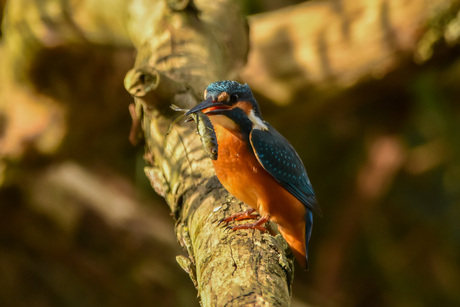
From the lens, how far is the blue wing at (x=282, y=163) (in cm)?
229

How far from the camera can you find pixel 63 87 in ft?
13.3

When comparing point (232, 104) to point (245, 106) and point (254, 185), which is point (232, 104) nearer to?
point (245, 106)

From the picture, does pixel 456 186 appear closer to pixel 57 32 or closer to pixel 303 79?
pixel 303 79

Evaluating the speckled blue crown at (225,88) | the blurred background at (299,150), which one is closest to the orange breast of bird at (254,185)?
the speckled blue crown at (225,88)

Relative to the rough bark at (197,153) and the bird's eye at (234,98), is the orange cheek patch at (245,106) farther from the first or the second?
the rough bark at (197,153)

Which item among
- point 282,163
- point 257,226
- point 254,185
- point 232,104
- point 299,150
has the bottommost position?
point 257,226

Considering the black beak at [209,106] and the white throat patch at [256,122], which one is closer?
the black beak at [209,106]

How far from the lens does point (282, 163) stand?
7.68 feet

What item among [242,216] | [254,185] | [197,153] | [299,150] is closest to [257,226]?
[242,216]

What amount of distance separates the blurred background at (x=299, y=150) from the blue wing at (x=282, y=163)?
1803 mm

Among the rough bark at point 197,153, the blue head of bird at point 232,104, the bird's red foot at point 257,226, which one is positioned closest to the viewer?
the rough bark at point 197,153

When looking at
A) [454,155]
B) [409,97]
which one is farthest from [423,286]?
[409,97]

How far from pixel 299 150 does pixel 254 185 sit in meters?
4.10

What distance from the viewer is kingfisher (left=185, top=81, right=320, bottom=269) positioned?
2.21 m
